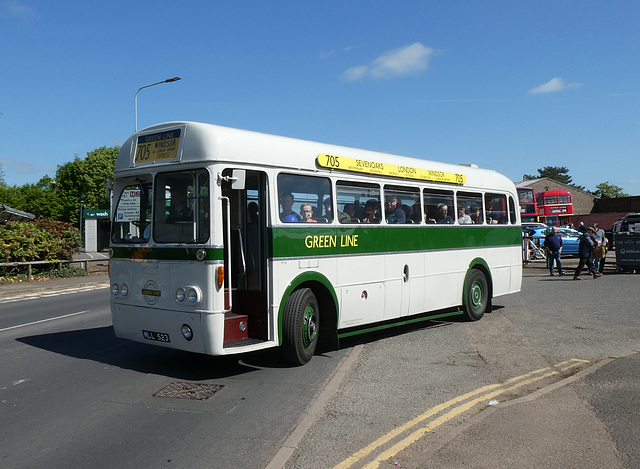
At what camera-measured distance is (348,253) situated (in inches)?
342

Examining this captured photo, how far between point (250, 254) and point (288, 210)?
30.8 inches

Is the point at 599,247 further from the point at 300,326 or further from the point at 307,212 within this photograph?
the point at 300,326

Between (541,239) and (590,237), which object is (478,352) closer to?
(590,237)

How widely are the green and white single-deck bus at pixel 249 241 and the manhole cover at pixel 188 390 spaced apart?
0.42m

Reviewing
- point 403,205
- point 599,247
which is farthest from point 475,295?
point 599,247

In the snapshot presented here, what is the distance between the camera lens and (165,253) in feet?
23.7

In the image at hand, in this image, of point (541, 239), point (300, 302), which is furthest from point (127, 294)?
point (541, 239)

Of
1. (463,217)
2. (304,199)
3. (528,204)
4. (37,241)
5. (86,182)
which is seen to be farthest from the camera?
(86,182)

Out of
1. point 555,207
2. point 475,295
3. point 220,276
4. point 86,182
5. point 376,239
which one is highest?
point 86,182

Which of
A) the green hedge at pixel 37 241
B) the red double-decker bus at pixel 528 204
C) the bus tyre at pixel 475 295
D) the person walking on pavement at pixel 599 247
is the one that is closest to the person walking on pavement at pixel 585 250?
the person walking on pavement at pixel 599 247

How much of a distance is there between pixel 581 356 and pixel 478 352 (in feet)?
4.62

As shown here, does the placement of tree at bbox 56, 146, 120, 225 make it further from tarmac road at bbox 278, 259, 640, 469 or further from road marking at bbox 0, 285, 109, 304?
tarmac road at bbox 278, 259, 640, 469

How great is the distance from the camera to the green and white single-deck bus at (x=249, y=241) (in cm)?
700

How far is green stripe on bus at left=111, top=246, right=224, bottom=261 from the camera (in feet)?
22.6
